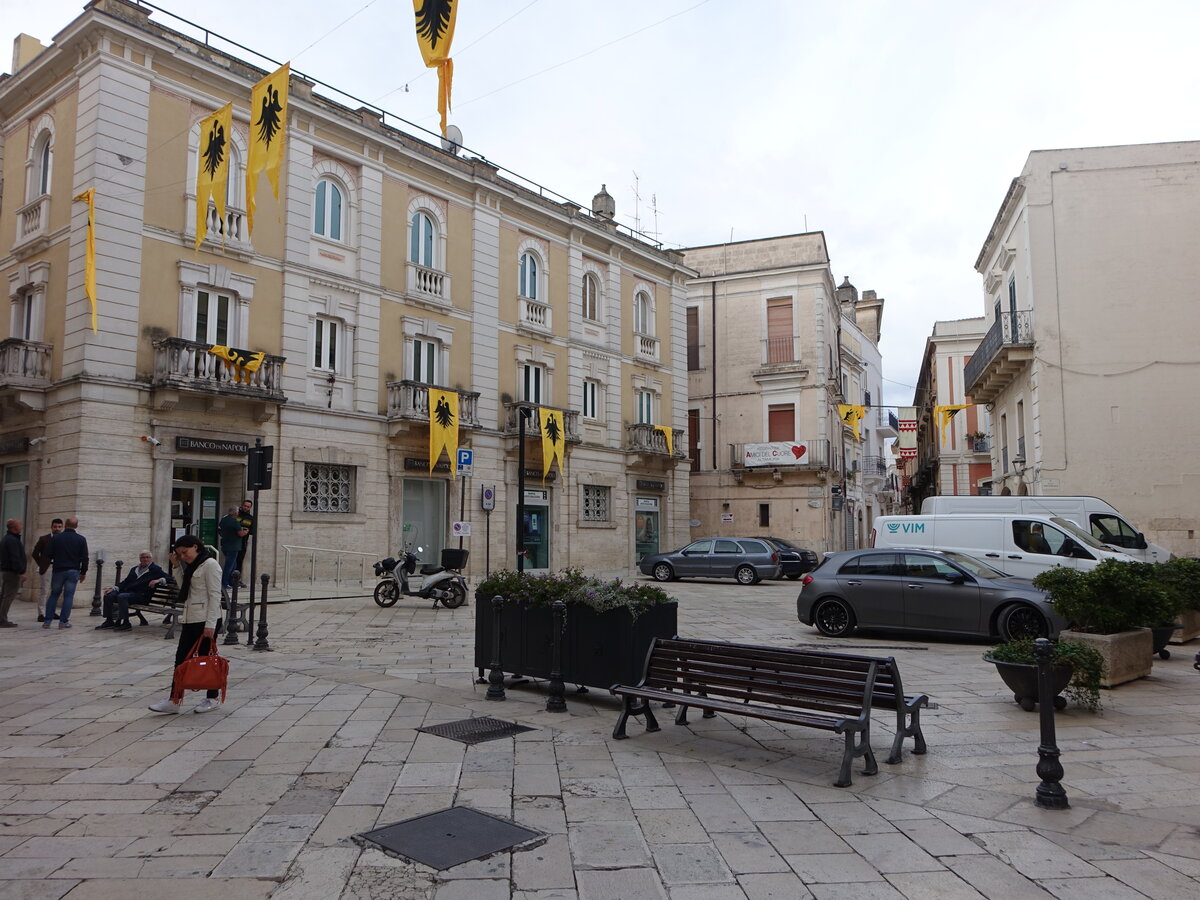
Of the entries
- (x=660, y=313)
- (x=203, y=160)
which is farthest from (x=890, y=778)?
(x=660, y=313)

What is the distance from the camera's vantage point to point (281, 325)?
67.2ft

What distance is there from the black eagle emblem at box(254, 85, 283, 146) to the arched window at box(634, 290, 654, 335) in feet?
67.8

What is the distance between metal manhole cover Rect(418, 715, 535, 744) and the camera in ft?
22.5

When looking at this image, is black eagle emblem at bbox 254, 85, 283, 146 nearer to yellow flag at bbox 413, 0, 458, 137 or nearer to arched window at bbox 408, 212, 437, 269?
yellow flag at bbox 413, 0, 458, 137

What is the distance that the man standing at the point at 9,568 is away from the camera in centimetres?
1352

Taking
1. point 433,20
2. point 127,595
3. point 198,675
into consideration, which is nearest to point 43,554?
point 127,595

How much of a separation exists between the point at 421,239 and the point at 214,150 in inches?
387

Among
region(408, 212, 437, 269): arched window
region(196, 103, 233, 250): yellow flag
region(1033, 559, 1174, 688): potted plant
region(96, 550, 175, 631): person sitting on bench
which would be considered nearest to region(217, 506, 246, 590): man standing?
region(96, 550, 175, 631): person sitting on bench

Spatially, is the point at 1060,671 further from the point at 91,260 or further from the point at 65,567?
the point at 91,260

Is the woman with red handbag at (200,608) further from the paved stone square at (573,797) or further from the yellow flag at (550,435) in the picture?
the yellow flag at (550,435)

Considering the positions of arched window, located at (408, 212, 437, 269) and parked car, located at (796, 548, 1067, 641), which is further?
arched window, located at (408, 212, 437, 269)

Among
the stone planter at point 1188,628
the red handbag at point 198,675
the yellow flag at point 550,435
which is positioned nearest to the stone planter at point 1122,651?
the stone planter at point 1188,628

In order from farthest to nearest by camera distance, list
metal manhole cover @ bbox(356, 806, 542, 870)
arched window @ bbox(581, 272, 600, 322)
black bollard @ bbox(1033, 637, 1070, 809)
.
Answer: arched window @ bbox(581, 272, 600, 322)
black bollard @ bbox(1033, 637, 1070, 809)
metal manhole cover @ bbox(356, 806, 542, 870)

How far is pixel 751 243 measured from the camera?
39312mm
